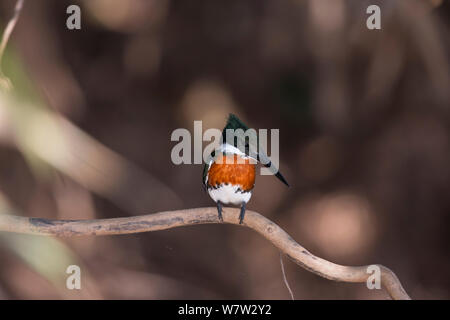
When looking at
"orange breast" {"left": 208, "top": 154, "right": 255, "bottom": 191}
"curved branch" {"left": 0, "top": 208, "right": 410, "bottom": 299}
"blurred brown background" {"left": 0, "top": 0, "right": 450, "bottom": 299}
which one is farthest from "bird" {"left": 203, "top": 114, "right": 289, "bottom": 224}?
"blurred brown background" {"left": 0, "top": 0, "right": 450, "bottom": 299}

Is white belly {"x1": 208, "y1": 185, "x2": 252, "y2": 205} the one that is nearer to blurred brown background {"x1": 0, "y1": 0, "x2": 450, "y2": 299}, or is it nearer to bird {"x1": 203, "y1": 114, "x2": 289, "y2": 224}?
bird {"x1": 203, "y1": 114, "x2": 289, "y2": 224}

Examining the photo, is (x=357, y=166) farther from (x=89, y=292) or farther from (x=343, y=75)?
(x=89, y=292)

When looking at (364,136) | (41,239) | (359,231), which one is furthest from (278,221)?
(41,239)

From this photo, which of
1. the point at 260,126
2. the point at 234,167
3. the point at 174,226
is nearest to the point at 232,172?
the point at 234,167

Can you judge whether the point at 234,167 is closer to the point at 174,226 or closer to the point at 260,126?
the point at 174,226

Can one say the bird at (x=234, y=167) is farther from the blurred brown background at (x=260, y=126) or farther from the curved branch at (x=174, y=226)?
the blurred brown background at (x=260, y=126)
